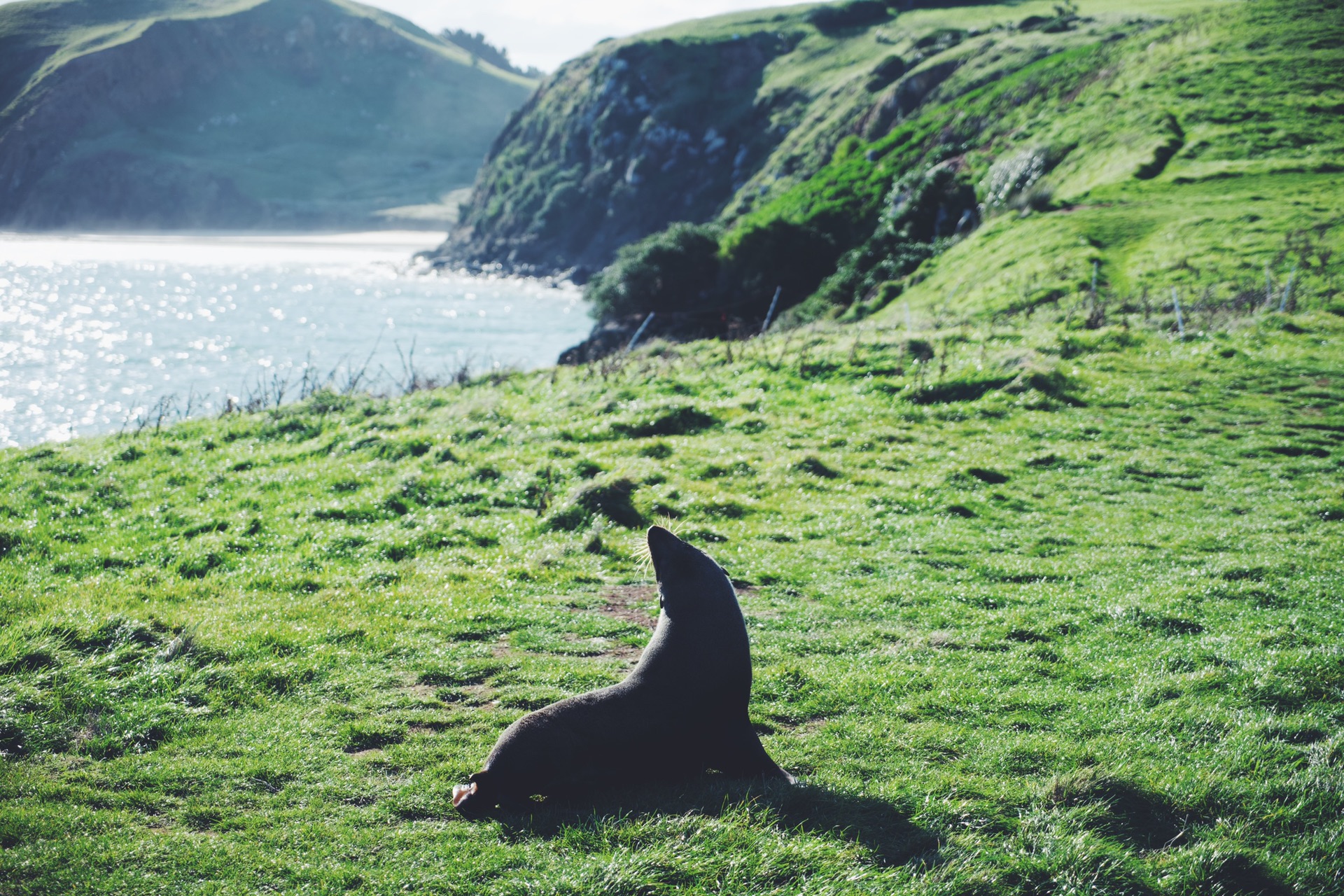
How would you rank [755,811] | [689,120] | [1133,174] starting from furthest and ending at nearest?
[689,120], [1133,174], [755,811]

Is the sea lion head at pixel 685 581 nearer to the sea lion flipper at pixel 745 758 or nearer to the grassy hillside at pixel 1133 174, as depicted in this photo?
the sea lion flipper at pixel 745 758

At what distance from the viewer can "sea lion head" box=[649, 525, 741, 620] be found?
232 inches

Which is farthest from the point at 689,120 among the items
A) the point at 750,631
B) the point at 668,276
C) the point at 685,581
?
the point at 685,581

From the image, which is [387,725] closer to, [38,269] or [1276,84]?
[1276,84]

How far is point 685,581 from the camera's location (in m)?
5.96

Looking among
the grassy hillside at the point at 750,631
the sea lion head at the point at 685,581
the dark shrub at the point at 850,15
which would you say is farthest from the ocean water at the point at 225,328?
the dark shrub at the point at 850,15

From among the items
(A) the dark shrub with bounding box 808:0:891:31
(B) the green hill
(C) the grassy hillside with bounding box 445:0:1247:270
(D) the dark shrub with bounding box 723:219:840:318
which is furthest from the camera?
(A) the dark shrub with bounding box 808:0:891:31

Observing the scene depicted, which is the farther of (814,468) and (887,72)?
(887,72)

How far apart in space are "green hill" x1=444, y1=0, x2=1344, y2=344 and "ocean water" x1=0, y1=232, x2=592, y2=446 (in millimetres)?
17493

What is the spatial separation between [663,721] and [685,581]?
95 cm

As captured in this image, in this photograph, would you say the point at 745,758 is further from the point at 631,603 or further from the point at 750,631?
the point at 631,603

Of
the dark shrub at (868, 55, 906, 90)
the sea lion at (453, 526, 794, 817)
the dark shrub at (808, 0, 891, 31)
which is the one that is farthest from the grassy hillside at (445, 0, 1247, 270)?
the sea lion at (453, 526, 794, 817)

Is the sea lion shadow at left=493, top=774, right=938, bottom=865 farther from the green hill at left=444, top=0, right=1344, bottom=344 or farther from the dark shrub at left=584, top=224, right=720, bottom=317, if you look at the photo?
the dark shrub at left=584, top=224, right=720, bottom=317

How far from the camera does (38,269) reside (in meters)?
108
